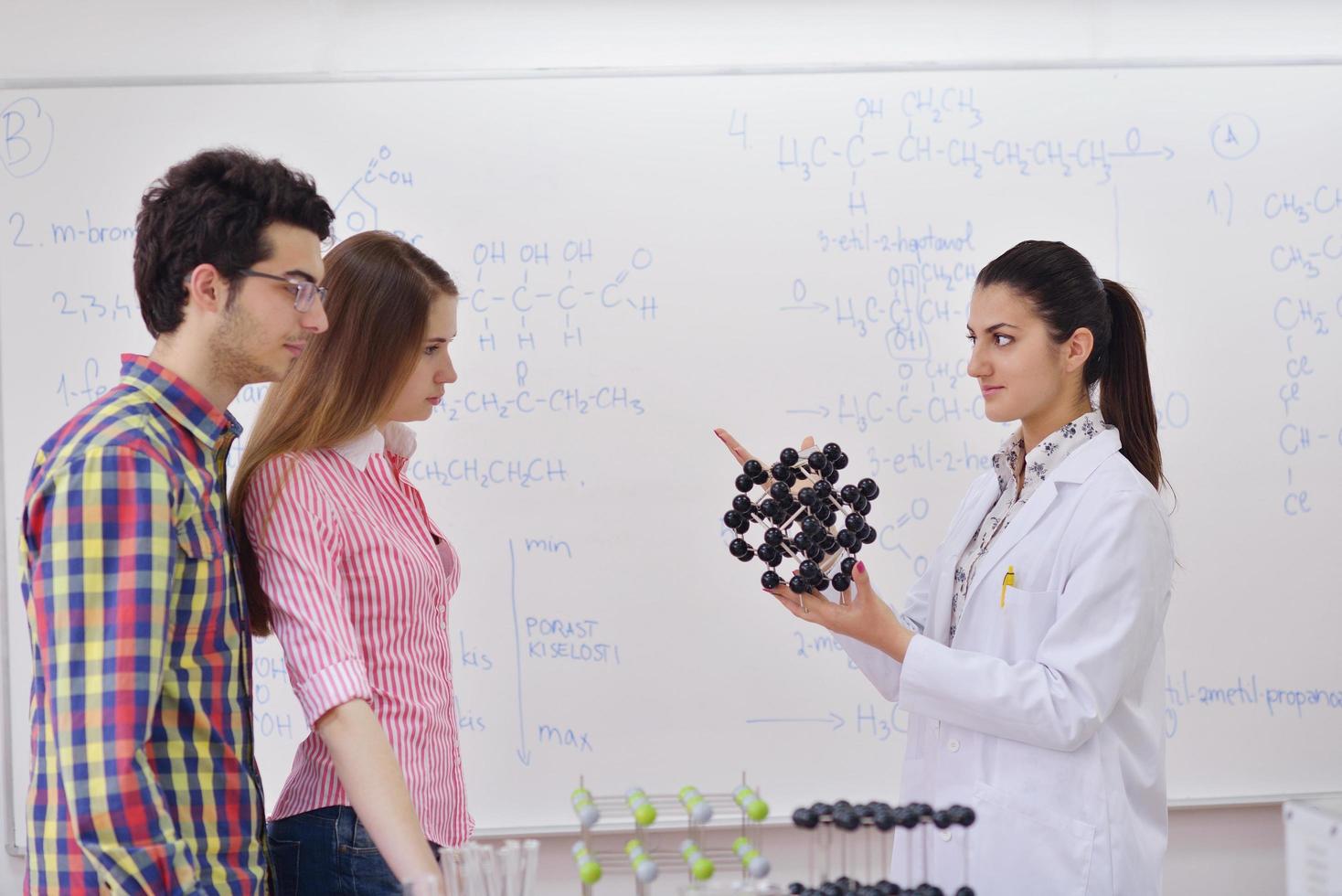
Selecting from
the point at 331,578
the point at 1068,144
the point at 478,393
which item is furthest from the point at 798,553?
the point at 1068,144

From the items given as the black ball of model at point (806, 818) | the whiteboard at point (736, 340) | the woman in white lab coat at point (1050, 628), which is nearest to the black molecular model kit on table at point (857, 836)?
the black ball of model at point (806, 818)

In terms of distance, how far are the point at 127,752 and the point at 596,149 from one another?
1712 millimetres

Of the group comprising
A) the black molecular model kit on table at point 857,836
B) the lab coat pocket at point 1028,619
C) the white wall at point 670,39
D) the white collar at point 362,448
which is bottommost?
the black molecular model kit on table at point 857,836

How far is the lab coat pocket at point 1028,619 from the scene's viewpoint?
4.86 feet

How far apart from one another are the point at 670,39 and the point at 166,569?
179 centimetres

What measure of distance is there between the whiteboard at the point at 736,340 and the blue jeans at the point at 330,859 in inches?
43.5

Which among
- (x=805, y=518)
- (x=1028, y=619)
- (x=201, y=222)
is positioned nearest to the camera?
(x=201, y=222)

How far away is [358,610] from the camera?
4.25ft

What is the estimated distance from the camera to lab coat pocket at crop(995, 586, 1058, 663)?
1482mm

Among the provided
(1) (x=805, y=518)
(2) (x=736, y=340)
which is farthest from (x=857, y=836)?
(2) (x=736, y=340)

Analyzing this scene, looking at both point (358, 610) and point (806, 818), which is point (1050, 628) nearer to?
point (806, 818)

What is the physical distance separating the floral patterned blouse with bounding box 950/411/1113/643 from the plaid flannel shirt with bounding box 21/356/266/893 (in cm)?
101

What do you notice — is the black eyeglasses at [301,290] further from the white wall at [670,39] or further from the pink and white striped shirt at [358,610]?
the white wall at [670,39]

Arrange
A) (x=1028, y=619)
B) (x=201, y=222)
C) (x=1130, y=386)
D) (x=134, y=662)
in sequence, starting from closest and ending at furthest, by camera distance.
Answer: (x=134, y=662) < (x=201, y=222) < (x=1028, y=619) < (x=1130, y=386)
